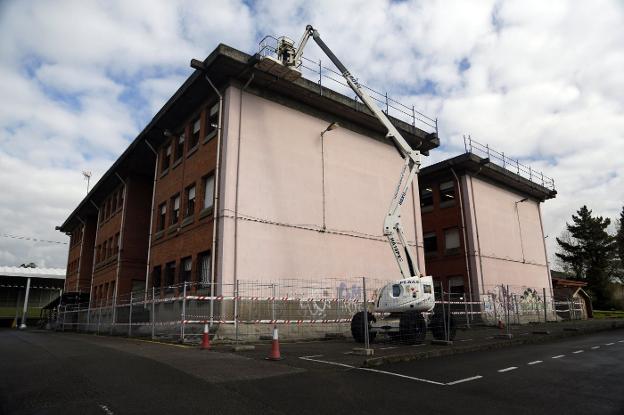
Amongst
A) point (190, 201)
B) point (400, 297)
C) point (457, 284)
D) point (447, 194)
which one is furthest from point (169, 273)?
point (447, 194)

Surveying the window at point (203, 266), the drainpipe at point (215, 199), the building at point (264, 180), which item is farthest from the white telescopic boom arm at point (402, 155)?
the window at point (203, 266)

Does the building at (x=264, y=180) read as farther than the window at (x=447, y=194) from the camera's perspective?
No

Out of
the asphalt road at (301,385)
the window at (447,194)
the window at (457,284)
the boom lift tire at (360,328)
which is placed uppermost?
the window at (447,194)

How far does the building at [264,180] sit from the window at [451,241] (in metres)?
6.39

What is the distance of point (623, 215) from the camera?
191 ft

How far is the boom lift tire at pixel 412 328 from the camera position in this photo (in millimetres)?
12848

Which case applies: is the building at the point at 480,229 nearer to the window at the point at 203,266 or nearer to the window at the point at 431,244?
the window at the point at 431,244

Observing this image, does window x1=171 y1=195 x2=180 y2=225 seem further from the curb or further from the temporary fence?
the curb

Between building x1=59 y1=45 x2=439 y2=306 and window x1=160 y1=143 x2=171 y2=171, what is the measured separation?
5 centimetres

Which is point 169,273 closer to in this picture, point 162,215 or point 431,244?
point 162,215

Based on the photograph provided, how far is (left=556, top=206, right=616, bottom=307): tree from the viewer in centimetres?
4750

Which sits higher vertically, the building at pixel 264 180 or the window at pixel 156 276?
the building at pixel 264 180

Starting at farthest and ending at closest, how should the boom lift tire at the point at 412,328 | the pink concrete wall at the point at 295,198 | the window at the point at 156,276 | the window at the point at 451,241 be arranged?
the window at the point at 451,241 → the window at the point at 156,276 → the pink concrete wall at the point at 295,198 → the boom lift tire at the point at 412,328

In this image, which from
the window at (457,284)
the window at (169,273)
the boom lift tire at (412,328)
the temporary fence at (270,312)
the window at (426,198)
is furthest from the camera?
the window at (426,198)
